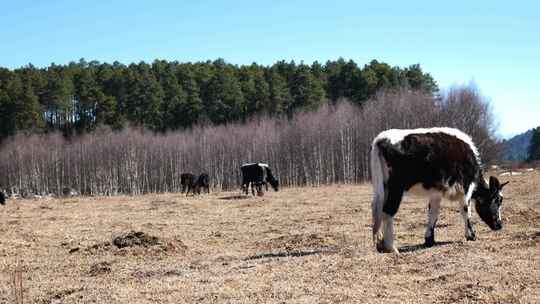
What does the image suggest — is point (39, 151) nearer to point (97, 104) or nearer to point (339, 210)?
point (97, 104)

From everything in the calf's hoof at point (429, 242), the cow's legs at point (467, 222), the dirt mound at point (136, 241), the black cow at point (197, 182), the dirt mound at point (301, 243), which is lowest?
the black cow at point (197, 182)

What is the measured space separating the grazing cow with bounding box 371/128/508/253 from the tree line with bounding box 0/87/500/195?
48.6 meters

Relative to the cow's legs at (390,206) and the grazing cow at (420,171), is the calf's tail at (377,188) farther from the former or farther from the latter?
the cow's legs at (390,206)

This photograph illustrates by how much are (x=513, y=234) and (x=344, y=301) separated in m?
6.62

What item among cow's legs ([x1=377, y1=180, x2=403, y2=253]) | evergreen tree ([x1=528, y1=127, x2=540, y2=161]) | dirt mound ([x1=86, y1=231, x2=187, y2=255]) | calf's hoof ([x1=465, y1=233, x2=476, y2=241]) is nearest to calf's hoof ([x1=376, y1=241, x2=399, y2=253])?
cow's legs ([x1=377, y1=180, x2=403, y2=253])

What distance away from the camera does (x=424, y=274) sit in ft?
30.5

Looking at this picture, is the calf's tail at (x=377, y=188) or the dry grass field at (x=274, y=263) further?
the calf's tail at (x=377, y=188)

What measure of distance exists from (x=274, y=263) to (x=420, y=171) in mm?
3606

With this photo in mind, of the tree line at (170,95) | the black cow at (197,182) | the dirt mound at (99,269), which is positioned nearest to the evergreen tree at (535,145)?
the tree line at (170,95)

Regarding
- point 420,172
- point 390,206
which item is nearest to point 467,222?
point 420,172

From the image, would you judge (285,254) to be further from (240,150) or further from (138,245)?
(240,150)

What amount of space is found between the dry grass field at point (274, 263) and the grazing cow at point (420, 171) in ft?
2.48

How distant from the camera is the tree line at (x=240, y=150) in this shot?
2474 inches

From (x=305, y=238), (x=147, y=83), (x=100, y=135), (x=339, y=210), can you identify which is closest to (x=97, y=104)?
(x=147, y=83)
